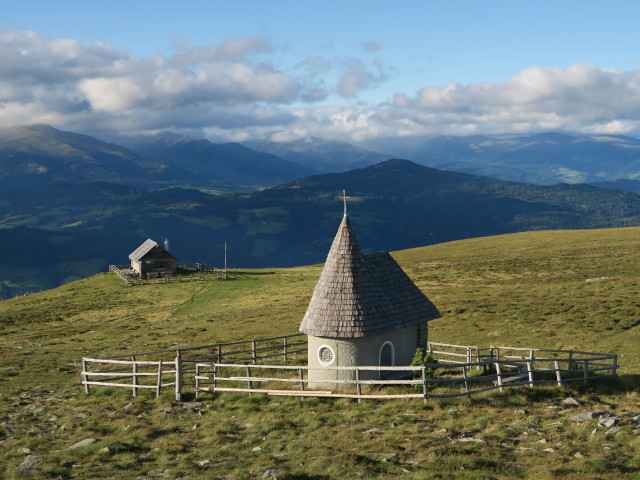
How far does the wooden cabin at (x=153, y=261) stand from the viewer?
97750 mm

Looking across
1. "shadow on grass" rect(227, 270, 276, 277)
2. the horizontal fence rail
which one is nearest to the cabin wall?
"shadow on grass" rect(227, 270, 276, 277)

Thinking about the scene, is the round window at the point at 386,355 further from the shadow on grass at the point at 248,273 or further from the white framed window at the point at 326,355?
A: the shadow on grass at the point at 248,273

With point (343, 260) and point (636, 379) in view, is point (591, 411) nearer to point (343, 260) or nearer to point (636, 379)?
point (636, 379)

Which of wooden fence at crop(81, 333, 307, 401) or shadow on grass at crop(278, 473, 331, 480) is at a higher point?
shadow on grass at crop(278, 473, 331, 480)

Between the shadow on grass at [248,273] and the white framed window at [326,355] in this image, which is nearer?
the white framed window at [326,355]

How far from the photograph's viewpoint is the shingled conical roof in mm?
26000

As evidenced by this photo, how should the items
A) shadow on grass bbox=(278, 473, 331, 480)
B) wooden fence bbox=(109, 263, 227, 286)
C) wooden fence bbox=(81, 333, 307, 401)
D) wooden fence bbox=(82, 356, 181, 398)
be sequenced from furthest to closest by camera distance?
wooden fence bbox=(109, 263, 227, 286) → wooden fence bbox=(81, 333, 307, 401) → wooden fence bbox=(82, 356, 181, 398) → shadow on grass bbox=(278, 473, 331, 480)

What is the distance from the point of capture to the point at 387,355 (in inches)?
1088

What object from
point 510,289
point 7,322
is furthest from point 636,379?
point 7,322

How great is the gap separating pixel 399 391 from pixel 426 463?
810cm

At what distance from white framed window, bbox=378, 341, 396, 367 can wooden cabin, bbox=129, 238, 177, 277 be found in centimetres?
7485

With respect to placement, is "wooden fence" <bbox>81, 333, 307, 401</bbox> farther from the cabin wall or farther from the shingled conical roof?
the cabin wall

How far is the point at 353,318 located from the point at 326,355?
2.30m

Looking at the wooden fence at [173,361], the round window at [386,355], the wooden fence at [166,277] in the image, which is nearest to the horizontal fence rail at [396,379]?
the wooden fence at [173,361]
